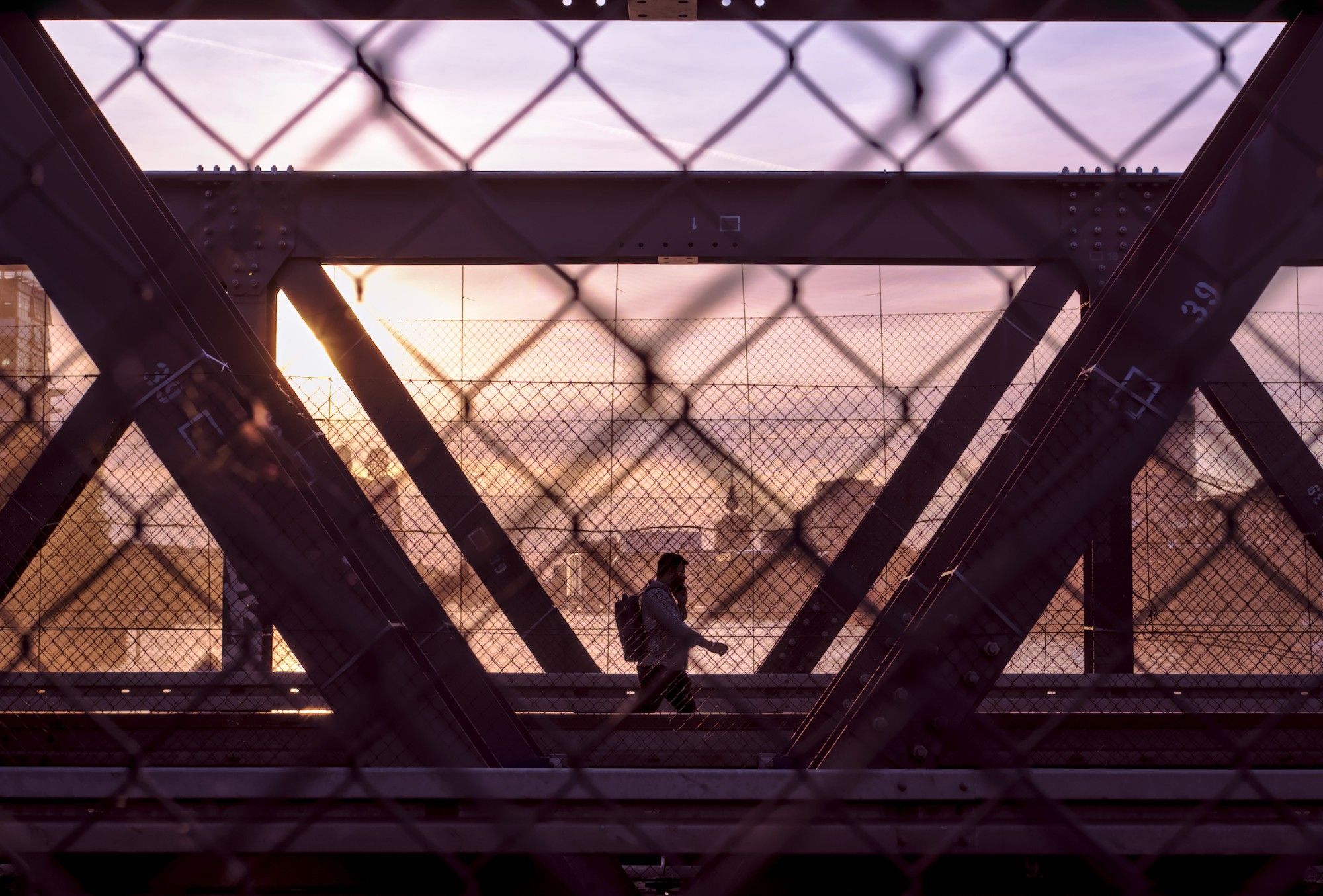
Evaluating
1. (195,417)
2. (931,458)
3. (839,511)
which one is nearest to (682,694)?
(839,511)

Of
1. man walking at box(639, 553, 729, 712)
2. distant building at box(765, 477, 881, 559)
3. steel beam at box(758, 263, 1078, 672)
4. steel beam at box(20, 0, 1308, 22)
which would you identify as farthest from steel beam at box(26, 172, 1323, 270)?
steel beam at box(20, 0, 1308, 22)

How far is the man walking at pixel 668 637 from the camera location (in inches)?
199

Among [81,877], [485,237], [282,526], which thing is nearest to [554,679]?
[485,237]

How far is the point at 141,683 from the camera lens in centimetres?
514

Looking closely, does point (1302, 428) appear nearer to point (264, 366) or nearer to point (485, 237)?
point (485, 237)

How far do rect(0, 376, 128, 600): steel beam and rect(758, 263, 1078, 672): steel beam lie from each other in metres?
3.71

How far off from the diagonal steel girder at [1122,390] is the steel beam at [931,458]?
171 inches

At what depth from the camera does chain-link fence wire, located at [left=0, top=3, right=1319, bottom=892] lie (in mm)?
1618

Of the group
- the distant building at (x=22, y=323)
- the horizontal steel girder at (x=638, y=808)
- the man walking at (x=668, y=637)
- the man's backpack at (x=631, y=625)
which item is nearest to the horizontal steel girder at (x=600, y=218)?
the man walking at (x=668, y=637)

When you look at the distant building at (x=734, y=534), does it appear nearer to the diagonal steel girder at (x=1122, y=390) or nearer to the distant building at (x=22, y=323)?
the diagonal steel girder at (x=1122, y=390)

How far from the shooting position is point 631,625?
5.81 meters

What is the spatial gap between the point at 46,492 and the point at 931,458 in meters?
4.59

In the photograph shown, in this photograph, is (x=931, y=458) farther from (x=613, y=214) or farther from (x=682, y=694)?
(x=613, y=214)

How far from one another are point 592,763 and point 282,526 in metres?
1.97
